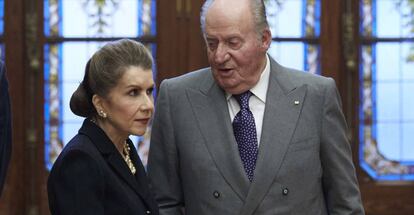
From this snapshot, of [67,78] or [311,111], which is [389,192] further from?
[311,111]

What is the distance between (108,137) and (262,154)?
0.48 m

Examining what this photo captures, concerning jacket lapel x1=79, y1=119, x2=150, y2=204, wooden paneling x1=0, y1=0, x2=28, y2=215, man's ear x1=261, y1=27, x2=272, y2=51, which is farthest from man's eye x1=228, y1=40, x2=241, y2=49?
wooden paneling x1=0, y1=0, x2=28, y2=215

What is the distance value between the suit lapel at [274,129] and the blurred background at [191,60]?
2.08 meters

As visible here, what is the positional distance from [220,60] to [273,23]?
2.34m

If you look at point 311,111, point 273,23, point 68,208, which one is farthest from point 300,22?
point 68,208

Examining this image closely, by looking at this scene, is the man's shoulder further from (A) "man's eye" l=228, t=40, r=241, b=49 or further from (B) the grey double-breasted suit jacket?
(A) "man's eye" l=228, t=40, r=241, b=49

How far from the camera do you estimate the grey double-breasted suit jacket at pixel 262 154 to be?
2799 mm

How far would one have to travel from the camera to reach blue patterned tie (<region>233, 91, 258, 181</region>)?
9.29 ft

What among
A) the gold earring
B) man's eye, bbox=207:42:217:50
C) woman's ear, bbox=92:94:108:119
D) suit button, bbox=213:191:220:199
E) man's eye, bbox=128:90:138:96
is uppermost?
man's eye, bbox=207:42:217:50

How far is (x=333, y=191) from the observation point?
2881 mm

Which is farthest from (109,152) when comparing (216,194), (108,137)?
(216,194)

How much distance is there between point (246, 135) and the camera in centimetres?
284

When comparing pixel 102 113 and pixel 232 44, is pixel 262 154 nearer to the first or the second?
pixel 232 44

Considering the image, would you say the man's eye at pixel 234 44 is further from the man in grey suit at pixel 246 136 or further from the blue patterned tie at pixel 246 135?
the blue patterned tie at pixel 246 135
